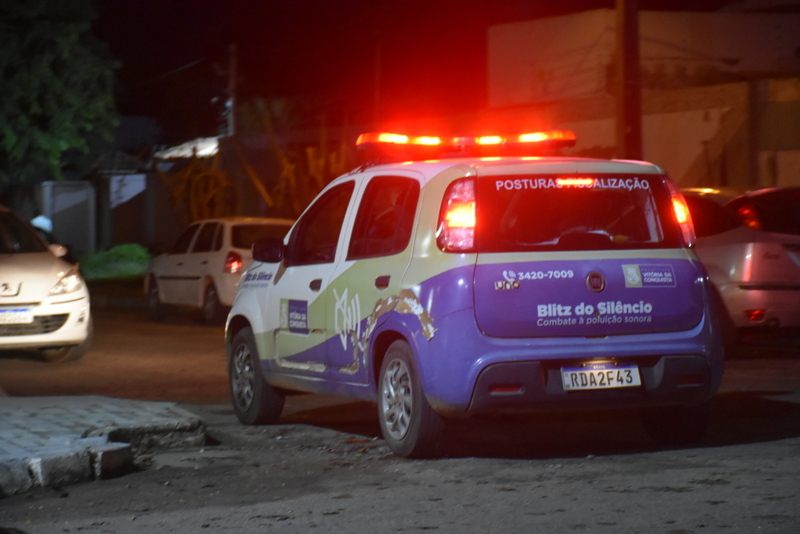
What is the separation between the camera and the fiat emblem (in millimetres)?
6953

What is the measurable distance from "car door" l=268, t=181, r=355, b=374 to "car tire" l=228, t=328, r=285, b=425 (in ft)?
1.06

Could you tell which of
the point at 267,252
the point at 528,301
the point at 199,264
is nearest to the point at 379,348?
the point at 528,301

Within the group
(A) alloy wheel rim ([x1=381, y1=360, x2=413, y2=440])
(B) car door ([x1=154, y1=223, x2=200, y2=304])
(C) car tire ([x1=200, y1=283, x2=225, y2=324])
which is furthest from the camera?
(B) car door ([x1=154, y1=223, x2=200, y2=304])

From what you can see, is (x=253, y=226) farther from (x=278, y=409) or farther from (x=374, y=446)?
(x=374, y=446)

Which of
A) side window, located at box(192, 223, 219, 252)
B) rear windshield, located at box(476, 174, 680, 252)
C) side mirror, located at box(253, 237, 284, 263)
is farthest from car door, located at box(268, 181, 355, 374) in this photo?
side window, located at box(192, 223, 219, 252)

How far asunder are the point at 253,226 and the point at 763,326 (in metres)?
8.25

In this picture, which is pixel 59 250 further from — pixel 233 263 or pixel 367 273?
pixel 367 273

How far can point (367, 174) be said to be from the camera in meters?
8.13

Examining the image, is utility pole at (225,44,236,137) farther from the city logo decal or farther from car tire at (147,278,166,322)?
the city logo decal

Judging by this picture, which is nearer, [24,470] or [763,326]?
[24,470]

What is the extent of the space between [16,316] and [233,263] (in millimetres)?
5087

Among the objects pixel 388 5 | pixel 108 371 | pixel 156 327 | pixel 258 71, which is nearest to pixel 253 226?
pixel 156 327

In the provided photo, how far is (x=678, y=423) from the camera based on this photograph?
7.58 m

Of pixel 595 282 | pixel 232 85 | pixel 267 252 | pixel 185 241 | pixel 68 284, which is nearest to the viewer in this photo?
pixel 595 282
